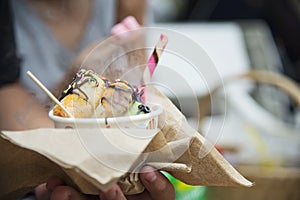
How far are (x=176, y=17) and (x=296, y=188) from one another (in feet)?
6.49

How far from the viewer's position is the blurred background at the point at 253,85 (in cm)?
157

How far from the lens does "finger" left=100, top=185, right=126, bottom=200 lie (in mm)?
649

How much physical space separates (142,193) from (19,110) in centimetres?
30

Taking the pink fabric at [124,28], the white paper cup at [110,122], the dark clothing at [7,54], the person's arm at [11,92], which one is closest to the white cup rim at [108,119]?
the white paper cup at [110,122]

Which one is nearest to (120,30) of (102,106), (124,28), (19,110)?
(124,28)

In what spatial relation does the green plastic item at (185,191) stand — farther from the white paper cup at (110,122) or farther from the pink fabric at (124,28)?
the white paper cup at (110,122)

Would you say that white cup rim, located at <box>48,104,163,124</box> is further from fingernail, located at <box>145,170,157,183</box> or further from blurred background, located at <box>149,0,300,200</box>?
blurred background, located at <box>149,0,300,200</box>

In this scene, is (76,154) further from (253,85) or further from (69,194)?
(253,85)

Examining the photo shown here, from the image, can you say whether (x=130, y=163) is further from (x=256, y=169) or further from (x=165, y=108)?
(x=256, y=169)

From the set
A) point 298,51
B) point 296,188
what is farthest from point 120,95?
point 298,51

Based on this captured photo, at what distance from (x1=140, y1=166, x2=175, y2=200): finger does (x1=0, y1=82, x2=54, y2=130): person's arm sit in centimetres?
13

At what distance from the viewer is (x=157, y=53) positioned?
0.76 meters

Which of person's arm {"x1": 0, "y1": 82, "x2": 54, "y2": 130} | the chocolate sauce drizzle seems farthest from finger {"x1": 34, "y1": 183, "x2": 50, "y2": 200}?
the chocolate sauce drizzle

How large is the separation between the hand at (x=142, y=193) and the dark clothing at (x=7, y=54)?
0.39 m
